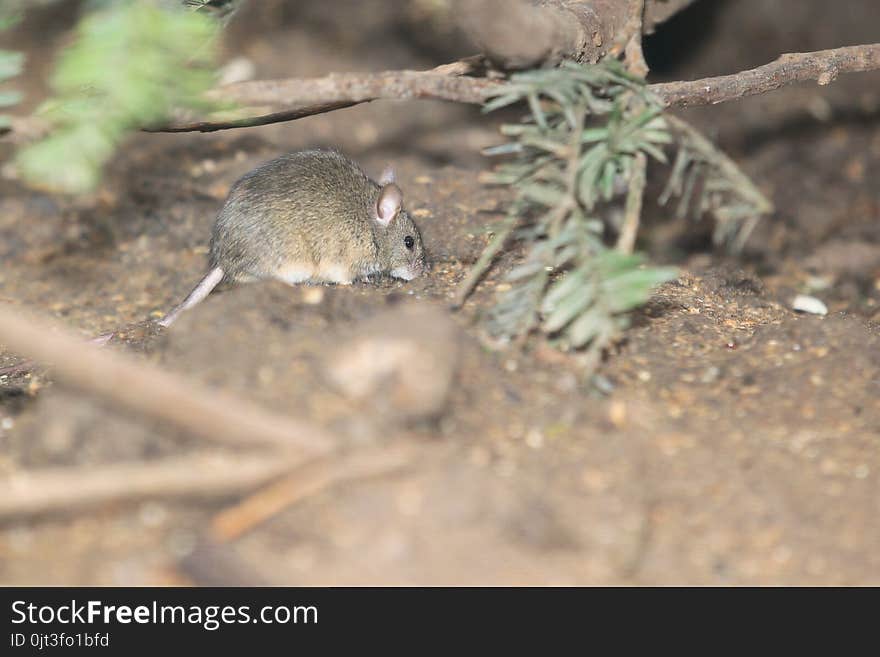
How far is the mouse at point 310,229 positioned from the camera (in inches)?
177

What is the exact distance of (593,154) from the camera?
3338 mm

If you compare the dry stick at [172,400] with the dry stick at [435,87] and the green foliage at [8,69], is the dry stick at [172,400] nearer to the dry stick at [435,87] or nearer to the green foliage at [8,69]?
the green foliage at [8,69]

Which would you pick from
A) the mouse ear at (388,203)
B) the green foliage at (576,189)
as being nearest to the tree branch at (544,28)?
the green foliage at (576,189)

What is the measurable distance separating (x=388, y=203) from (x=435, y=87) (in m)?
1.26

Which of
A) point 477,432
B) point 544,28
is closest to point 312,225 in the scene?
point 544,28

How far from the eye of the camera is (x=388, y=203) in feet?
15.6

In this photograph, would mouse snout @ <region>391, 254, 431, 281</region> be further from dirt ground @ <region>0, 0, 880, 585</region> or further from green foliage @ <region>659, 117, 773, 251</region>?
green foliage @ <region>659, 117, 773, 251</region>

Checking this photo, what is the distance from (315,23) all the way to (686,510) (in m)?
5.95

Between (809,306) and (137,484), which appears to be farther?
(809,306)

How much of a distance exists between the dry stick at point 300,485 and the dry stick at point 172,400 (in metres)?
0.06

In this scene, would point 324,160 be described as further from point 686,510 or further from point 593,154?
point 686,510

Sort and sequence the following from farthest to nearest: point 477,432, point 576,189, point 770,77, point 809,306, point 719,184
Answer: point 809,306
point 770,77
point 576,189
point 719,184
point 477,432

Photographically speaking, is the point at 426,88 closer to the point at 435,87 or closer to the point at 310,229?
the point at 435,87

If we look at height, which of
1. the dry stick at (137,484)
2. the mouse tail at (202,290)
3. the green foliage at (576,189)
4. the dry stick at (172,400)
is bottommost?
the mouse tail at (202,290)
